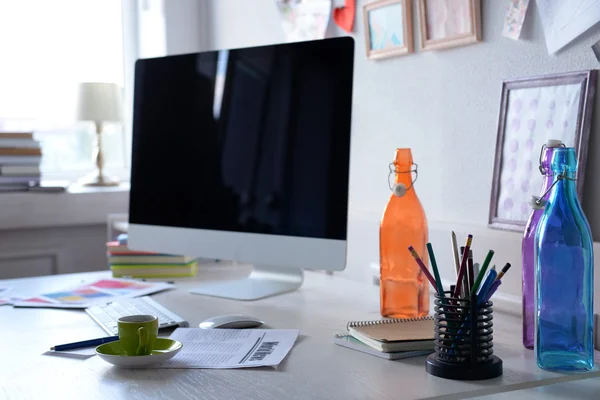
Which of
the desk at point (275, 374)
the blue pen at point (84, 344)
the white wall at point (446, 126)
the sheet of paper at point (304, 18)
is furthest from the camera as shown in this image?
the sheet of paper at point (304, 18)

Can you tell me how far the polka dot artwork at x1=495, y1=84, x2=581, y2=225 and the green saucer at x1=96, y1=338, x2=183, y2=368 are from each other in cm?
68

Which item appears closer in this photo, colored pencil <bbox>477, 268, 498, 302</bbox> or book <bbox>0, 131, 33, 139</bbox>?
colored pencil <bbox>477, 268, 498, 302</bbox>

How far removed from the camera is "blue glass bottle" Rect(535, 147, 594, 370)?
103 centimetres

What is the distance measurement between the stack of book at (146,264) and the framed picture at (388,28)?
2.20ft

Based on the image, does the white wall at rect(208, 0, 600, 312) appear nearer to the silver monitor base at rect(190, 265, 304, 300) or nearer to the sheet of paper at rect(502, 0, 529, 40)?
the sheet of paper at rect(502, 0, 529, 40)

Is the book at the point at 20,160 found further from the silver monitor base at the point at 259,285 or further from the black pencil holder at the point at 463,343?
the black pencil holder at the point at 463,343

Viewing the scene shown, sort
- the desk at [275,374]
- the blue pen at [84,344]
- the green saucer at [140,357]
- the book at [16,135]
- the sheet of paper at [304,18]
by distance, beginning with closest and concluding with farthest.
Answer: the desk at [275,374], the green saucer at [140,357], the blue pen at [84,344], the sheet of paper at [304,18], the book at [16,135]

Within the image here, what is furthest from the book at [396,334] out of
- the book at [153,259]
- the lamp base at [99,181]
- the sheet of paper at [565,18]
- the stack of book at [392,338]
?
the lamp base at [99,181]

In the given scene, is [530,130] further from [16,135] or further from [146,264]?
[16,135]

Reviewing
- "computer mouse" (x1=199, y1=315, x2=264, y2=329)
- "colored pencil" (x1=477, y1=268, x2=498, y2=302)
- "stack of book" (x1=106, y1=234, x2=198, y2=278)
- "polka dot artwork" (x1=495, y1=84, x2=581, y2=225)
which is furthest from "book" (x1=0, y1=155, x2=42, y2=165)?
"colored pencil" (x1=477, y1=268, x2=498, y2=302)

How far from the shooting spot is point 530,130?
1389 mm

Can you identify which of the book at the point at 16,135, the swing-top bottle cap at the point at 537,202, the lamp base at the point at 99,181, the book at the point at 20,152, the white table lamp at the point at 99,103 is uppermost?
the white table lamp at the point at 99,103

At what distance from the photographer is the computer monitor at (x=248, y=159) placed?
4.66 ft

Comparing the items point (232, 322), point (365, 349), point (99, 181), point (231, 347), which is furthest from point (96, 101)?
point (365, 349)
